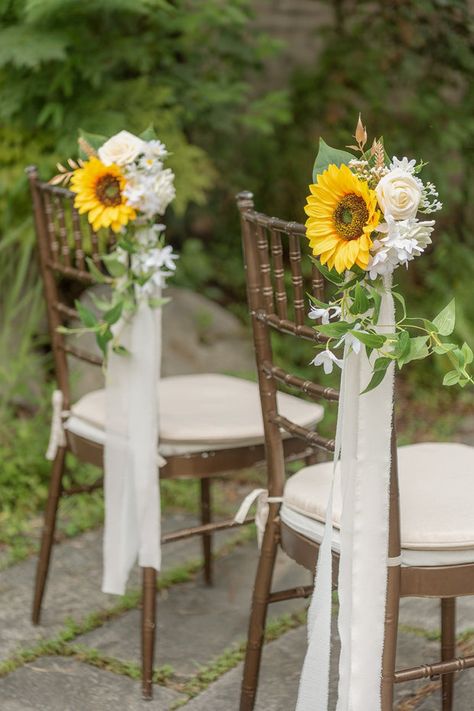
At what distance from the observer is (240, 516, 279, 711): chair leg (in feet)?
6.89

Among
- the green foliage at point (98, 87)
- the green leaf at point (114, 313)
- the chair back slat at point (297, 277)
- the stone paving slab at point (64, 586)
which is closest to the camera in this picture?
the chair back slat at point (297, 277)

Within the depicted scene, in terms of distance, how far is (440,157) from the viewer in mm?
4969

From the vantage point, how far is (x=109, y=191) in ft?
7.36

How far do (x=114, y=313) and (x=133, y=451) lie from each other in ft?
1.04

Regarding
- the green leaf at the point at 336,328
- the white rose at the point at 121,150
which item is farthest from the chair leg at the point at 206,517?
the green leaf at the point at 336,328

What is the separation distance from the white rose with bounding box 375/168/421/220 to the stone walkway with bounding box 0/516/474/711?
1.20 m

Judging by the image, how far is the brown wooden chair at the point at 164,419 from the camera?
239cm

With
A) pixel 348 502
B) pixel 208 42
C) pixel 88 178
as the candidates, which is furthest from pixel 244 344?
pixel 348 502

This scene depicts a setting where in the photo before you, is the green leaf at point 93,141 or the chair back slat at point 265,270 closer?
the chair back slat at point 265,270

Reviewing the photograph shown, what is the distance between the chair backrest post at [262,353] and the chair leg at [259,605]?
92 millimetres

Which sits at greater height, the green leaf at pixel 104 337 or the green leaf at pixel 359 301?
the green leaf at pixel 359 301

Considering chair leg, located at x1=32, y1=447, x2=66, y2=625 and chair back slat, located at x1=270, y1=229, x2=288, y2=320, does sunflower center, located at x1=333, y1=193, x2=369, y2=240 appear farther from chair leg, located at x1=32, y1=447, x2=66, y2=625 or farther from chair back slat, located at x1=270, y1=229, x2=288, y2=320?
chair leg, located at x1=32, y1=447, x2=66, y2=625

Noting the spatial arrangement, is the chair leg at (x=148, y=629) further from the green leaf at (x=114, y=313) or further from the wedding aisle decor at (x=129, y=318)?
the green leaf at (x=114, y=313)

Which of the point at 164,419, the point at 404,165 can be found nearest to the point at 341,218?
the point at 404,165
